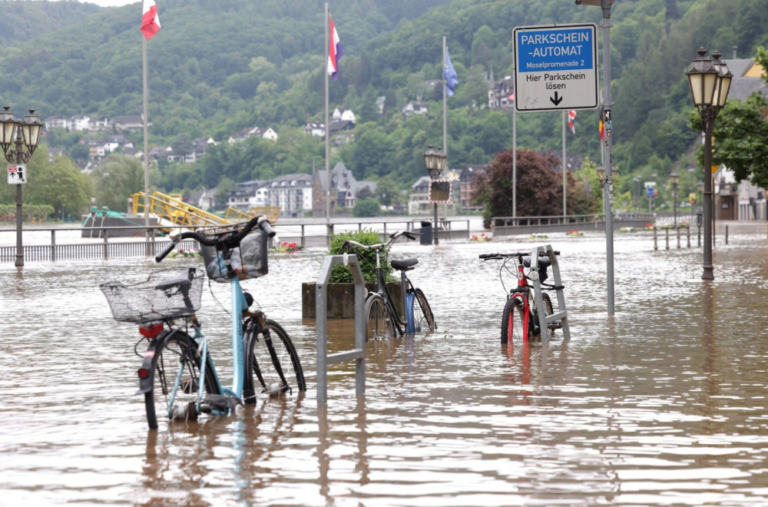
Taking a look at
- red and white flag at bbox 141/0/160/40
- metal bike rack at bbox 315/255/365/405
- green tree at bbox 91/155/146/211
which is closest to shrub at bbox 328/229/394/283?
metal bike rack at bbox 315/255/365/405

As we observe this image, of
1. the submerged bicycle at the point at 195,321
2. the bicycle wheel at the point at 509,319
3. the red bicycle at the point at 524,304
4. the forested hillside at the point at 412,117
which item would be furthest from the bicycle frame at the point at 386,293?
the forested hillside at the point at 412,117

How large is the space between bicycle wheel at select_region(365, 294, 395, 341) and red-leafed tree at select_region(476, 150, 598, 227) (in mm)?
52340

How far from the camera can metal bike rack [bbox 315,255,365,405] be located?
745cm

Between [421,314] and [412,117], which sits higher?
[412,117]

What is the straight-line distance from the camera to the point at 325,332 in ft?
24.5

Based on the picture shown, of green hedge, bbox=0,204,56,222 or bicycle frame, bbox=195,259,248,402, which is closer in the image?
bicycle frame, bbox=195,259,248,402

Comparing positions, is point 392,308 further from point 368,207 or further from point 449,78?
point 368,207

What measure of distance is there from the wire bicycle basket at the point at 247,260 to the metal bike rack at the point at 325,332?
0.42 metres

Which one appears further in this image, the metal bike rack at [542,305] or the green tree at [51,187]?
the green tree at [51,187]

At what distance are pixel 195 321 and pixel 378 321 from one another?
4.67m

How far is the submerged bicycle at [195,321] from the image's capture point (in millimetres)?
6629

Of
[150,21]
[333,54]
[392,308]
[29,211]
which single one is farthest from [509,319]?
[29,211]

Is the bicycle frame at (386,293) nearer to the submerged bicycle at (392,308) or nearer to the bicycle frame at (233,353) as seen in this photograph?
the submerged bicycle at (392,308)

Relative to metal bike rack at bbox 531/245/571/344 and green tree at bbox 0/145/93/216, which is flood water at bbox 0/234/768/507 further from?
green tree at bbox 0/145/93/216
